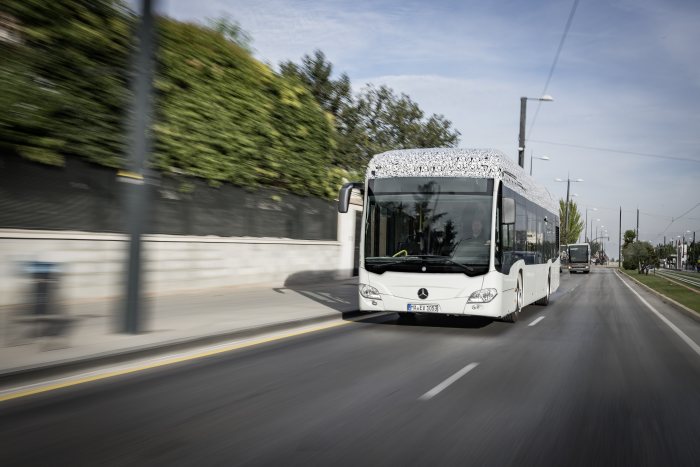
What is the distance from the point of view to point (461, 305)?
11.2 meters

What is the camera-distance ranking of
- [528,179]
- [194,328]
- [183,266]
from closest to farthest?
[194,328] < [528,179] < [183,266]

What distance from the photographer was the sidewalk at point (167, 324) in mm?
7484

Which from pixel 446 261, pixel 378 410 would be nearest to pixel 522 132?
pixel 446 261

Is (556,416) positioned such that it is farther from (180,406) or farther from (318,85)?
(318,85)

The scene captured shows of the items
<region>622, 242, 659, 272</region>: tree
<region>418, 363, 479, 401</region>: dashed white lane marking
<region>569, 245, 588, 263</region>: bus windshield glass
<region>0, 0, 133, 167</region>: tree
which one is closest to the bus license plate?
<region>418, 363, 479, 401</region>: dashed white lane marking

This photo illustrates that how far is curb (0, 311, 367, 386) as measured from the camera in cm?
668

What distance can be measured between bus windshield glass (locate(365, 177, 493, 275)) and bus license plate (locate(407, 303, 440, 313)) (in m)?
0.60

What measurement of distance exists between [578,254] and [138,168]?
2273 inches

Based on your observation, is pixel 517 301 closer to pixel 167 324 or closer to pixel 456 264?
pixel 456 264

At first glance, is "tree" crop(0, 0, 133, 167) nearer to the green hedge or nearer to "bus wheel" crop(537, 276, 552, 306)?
the green hedge

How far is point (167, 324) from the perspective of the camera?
34.8ft

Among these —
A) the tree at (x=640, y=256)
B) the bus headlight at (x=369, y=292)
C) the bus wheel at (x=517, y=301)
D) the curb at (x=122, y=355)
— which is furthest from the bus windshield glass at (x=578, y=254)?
the curb at (x=122, y=355)

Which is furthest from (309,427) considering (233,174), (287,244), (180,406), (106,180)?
(287,244)

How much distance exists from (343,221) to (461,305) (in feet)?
50.0
